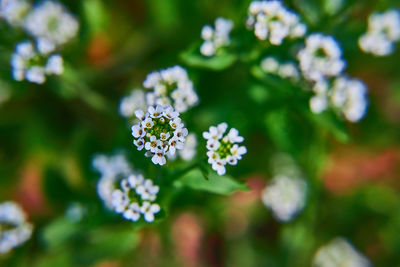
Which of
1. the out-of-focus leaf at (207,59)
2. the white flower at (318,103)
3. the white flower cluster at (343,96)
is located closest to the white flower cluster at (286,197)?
the white flower cluster at (343,96)

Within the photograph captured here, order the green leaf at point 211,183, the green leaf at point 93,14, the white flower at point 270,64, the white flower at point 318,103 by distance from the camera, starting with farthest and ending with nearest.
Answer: the green leaf at point 93,14 → the white flower at point 270,64 → the white flower at point 318,103 → the green leaf at point 211,183

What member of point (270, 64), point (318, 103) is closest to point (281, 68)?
point (270, 64)

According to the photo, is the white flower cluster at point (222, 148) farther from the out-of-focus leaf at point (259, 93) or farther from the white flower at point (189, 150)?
the out-of-focus leaf at point (259, 93)

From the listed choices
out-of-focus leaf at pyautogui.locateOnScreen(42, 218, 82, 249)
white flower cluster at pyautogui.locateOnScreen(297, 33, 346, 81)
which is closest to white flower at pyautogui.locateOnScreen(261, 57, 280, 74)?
white flower cluster at pyautogui.locateOnScreen(297, 33, 346, 81)

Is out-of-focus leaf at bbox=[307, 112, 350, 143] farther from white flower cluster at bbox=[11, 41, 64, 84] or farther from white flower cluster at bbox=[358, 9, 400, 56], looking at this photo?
white flower cluster at bbox=[11, 41, 64, 84]

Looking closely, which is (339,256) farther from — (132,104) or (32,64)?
(32,64)

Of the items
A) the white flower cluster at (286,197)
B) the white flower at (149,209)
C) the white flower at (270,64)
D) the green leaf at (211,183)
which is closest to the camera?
the white flower at (149,209)
